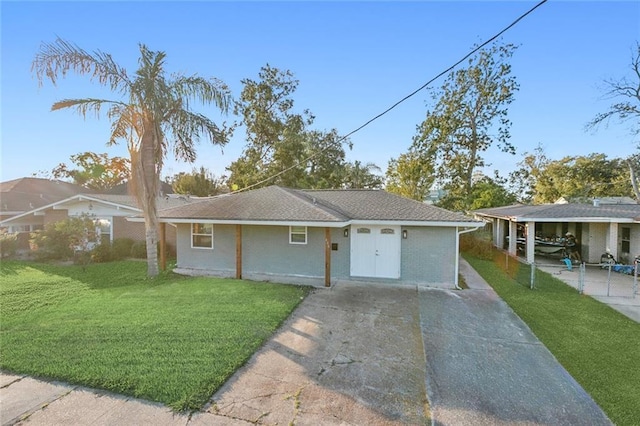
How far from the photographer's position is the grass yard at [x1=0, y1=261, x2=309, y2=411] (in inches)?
187

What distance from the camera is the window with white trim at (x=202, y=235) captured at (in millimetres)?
12438

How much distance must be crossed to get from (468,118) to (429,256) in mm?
21554

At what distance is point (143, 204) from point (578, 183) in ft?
136

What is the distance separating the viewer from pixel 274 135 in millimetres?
31562

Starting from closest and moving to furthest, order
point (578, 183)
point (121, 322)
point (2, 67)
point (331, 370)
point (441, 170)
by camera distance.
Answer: point (331, 370), point (121, 322), point (2, 67), point (441, 170), point (578, 183)

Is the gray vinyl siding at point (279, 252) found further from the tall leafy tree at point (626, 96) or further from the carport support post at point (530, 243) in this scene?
the tall leafy tree at point (626, 96)

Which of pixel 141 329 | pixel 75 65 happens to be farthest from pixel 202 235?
pixel 75 65

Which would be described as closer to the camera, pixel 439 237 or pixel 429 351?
pixel 429 351

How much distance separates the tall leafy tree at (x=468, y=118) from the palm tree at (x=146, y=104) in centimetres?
2221

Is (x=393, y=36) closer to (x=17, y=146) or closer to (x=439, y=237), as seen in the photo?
(x=439, y=237)

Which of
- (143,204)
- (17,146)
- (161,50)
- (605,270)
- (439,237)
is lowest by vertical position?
(605,270)

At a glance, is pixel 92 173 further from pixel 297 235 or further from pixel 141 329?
pixel 141 329

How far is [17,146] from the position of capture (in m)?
11.4

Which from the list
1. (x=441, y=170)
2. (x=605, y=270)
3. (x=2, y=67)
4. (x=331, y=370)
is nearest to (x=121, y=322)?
(x=331, y=370)
